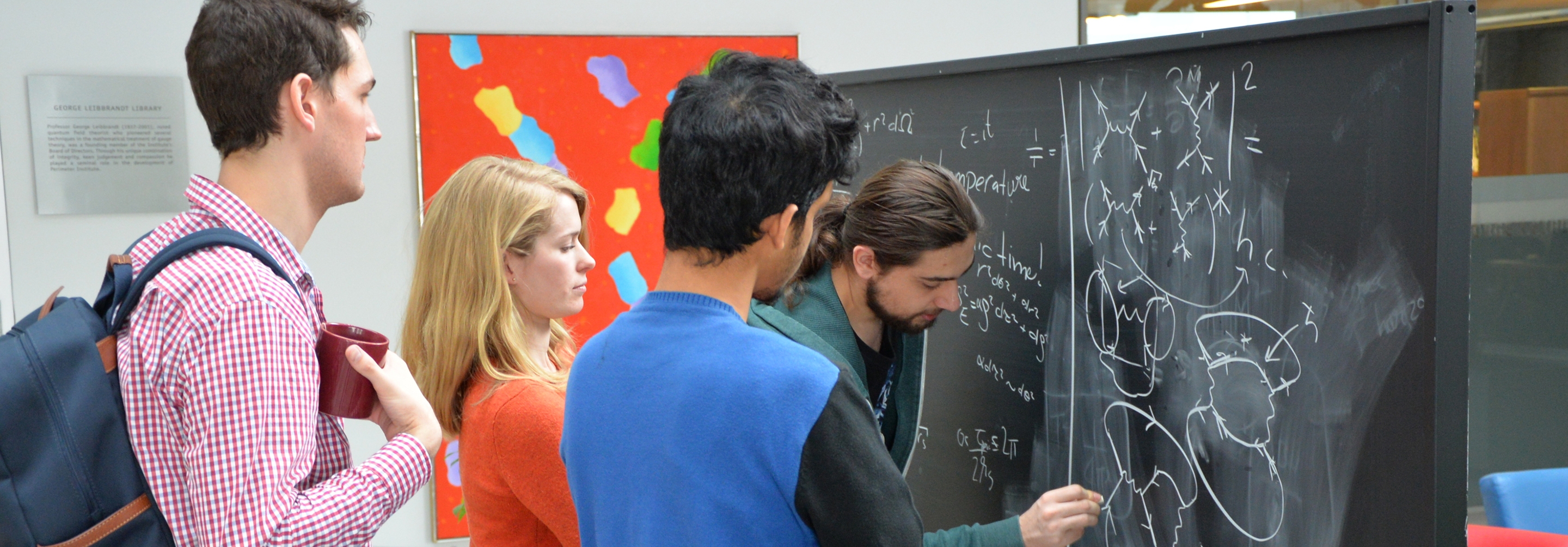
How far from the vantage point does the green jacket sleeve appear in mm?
1505

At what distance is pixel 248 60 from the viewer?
102 cm

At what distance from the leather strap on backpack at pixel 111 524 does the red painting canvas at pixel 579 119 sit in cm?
231

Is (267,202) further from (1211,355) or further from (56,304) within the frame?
(1211,355)

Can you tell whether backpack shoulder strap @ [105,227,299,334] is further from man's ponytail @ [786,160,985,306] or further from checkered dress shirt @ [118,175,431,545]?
man's ponytail @ [786,160,985,306]

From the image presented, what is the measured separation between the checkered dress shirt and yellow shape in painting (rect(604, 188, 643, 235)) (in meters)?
2.51

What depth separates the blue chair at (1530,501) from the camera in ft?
7.36

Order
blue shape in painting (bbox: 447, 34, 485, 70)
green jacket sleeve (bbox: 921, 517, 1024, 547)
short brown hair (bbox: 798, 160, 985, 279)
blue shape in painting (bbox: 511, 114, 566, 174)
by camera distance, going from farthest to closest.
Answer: blue shape in painting (bbox: 511, 114, 566, 174), blue shape in painting (bbox: 447, 34, 485, 70), short brown hair (bbox: 798, 160, 985, 279), green jacket sleeve (bbox: 921, 517, 1024, 547)

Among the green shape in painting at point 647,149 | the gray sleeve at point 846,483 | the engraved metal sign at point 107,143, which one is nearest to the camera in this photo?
the gray sleeve at point 846,483

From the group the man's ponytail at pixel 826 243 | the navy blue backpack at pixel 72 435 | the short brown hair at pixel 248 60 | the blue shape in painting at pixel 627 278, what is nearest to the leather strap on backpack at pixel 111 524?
the navy blue backpack at pixel 72 435

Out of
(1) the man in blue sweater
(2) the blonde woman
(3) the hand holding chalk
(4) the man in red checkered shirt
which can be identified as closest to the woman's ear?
(2) the blonde woman

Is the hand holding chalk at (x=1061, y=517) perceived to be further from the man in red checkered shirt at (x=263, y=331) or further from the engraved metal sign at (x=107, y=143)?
the engraved metal sign at (x=107, y=143)

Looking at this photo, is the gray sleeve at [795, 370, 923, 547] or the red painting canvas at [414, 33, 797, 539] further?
the red painting canvas at [414, 33, 797, 539]

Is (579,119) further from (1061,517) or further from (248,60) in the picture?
(248,60)

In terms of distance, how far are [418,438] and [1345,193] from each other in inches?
44.8
